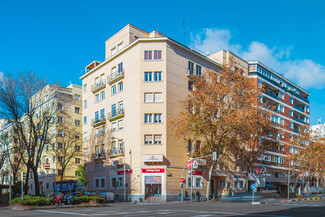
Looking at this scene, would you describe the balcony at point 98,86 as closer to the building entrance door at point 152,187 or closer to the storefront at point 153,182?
the storefront at point 153,182

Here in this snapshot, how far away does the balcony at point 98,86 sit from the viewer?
53.3 m

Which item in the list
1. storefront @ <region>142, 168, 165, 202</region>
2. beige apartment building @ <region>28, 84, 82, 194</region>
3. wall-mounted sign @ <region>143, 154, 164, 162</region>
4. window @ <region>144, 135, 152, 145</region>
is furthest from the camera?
beige apartment building @ <region>28, 84, 82, 194</region>

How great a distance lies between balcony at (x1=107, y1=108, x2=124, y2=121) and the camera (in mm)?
47281

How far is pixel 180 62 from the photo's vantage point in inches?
1860

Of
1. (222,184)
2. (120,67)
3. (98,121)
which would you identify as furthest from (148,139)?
(222,184)

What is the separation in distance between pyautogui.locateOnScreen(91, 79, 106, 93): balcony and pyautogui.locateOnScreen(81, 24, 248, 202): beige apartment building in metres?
0.24

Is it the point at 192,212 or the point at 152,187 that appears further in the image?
the point at 152,187

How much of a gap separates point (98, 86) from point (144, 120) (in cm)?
1446

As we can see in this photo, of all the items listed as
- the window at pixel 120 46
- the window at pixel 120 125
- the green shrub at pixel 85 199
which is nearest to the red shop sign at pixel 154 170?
the window at pixel 120 125

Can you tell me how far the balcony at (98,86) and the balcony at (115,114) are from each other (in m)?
5.58

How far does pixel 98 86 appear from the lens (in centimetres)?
5431

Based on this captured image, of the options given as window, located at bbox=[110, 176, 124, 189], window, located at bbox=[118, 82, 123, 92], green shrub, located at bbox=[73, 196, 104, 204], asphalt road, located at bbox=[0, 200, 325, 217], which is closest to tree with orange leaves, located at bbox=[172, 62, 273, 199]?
window, located at bbox=[118, 82, 123, 92]

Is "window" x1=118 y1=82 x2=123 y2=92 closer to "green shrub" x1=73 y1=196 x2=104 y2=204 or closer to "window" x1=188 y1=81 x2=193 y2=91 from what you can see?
"window" x1=188 y1=81 x2=193 y2=91

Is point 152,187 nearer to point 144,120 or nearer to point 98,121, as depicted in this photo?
point 144,120
